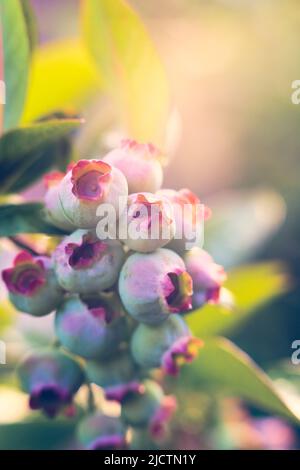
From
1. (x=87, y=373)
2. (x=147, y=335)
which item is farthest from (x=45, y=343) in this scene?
(x=147, y=335)

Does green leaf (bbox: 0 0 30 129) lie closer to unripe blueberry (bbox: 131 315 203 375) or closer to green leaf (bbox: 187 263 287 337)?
unripe blueberry (bbox: 131 315 203 375)

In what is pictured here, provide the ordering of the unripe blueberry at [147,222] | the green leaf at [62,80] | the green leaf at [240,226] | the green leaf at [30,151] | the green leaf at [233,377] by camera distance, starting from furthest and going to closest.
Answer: the green leaf at [240,226]
the green leaf at [62,80]
the green leaf at [233,377]
the green leaf at [30,151]
the unripe blueberry at [147,222]

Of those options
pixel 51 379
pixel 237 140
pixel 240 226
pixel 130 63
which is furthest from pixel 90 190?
pixel 237 140

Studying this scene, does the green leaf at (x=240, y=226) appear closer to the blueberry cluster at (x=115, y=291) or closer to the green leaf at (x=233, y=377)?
the green leaf at (x=233, y=377)

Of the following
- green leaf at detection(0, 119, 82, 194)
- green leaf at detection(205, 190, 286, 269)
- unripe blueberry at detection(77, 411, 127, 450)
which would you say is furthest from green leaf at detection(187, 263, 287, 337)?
green leaf at detection(0, 119, 82, 194)

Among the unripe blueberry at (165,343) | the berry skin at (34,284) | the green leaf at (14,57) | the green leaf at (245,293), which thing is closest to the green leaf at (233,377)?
the green leaf at (245,293)
